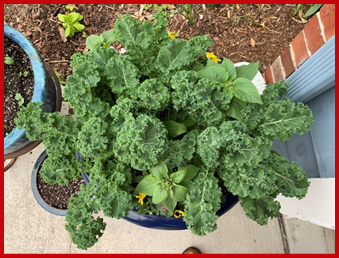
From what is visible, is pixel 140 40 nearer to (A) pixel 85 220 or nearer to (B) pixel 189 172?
(B) pixel 189 172

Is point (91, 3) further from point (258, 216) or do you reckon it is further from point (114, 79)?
point (258, 216)

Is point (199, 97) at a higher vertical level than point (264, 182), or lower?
higher

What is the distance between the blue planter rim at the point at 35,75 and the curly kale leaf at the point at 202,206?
1141 millimetres

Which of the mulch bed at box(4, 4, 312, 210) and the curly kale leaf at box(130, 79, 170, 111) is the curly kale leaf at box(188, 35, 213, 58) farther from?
the mulch bed at box(4, 4, 312, 210)

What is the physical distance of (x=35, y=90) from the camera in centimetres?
186

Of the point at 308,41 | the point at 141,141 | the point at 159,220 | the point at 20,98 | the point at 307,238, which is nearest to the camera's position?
the point at 141,141

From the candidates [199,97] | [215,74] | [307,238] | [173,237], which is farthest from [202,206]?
[307,238]

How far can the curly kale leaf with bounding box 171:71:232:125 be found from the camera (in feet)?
4.06

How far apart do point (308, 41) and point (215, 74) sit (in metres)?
0.65

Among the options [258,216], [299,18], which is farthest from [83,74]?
[299,18]

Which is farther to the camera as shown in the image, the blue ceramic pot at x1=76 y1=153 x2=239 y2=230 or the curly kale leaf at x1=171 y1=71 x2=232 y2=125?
the blue ceramic pot at x1=76 y1=153 x2=239 y2=230

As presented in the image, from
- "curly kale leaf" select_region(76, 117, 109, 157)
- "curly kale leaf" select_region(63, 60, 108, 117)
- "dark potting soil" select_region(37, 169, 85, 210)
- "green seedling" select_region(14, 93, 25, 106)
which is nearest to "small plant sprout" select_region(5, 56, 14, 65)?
"green seedling" select_region(14, 93, 25, 106)

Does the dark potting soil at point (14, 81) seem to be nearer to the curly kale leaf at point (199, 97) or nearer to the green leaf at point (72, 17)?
the green leaf at point (72, 17)

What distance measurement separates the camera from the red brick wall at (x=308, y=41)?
4.77ft
